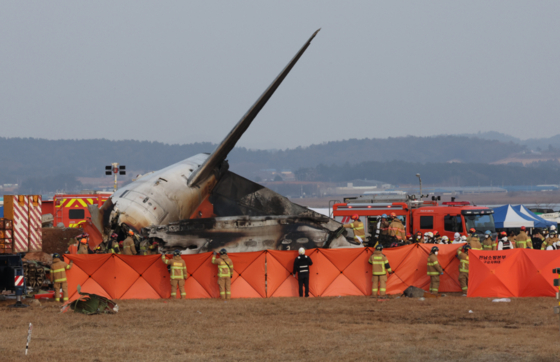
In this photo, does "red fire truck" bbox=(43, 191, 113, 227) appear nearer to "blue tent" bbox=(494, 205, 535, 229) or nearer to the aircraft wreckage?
the aircraft wreckage

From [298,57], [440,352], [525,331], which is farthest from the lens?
[298,57]

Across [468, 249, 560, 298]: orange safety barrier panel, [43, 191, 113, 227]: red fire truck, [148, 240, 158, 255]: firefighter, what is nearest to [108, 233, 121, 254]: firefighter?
[148, 240, 158, 255]: firefighter

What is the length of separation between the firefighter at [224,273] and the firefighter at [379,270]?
4.96 m

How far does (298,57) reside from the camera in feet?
94.9

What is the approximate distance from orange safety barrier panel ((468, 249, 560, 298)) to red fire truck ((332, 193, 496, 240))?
8.59 m

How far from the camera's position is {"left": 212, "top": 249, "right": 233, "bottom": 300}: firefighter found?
21.1 meters

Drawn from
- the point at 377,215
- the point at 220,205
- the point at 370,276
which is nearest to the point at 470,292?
the point at 370,276

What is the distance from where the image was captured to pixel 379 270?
70.1ft

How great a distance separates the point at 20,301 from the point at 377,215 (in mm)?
18261

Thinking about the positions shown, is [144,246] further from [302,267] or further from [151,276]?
[302,267]

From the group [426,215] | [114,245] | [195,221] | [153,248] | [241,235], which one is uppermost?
[195,221]

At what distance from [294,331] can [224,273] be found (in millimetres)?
6135

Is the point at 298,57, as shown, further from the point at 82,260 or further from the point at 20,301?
the point at 20,301

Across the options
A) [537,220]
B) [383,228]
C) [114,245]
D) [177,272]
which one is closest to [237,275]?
[177,272]
